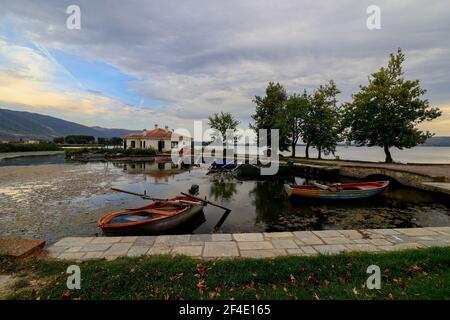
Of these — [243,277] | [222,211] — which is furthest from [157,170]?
[243,277]

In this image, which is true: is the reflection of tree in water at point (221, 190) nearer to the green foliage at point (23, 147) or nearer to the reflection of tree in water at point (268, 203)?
the reflection of tree in water at point (268, 203)

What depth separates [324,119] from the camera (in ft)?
117

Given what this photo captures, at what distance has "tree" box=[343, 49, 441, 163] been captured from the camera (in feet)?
83.4

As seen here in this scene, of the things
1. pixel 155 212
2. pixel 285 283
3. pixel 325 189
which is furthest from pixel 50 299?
pixel 325 189

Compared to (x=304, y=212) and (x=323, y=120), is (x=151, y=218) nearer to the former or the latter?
(x=304, y=212)

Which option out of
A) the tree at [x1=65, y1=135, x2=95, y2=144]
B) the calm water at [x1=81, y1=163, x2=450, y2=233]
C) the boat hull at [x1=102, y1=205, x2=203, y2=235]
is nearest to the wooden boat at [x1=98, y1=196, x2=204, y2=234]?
the boat hull at [x1=102, y1=205, x2=203, y2=235]

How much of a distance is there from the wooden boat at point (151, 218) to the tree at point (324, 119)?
2925 cm

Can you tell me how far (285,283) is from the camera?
172 inches

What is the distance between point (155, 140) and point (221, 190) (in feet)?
123

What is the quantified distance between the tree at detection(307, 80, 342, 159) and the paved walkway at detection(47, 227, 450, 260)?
29.4 meters

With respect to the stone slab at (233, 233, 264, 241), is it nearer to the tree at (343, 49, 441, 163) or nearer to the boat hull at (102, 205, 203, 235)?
the boat hull at (102, 205, 203, 235)
